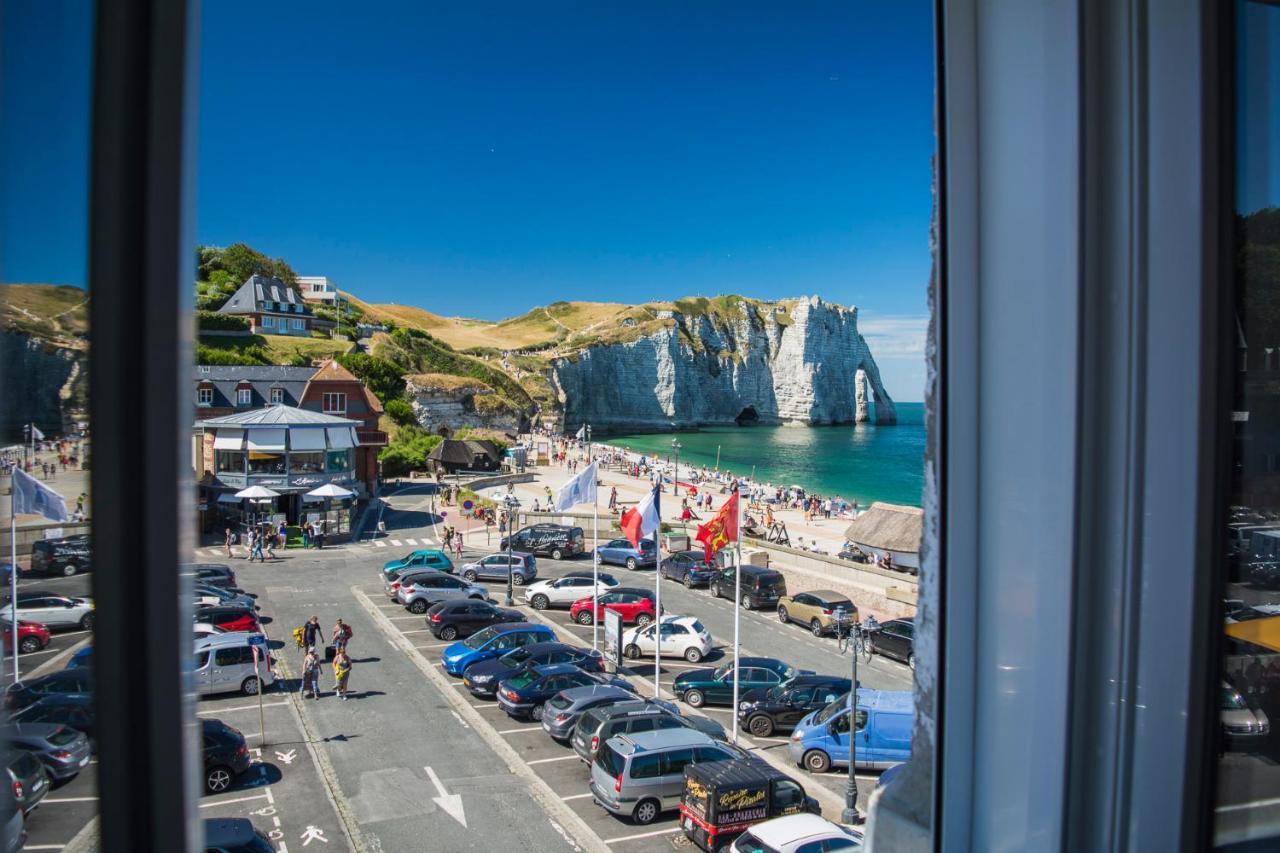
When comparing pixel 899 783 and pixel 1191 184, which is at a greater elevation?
pixel 1191 184

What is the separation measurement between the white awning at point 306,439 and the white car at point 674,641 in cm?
1257

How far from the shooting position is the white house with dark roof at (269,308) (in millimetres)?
45781

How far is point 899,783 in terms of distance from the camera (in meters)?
1.53

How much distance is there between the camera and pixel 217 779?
6.93 m

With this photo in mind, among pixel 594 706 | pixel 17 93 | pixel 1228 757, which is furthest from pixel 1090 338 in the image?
pixel 594 706

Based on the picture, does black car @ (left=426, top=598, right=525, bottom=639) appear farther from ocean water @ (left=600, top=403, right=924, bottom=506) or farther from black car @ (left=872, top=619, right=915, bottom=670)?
ocean water @ (left=600, top=403, right=924, bottom=506)

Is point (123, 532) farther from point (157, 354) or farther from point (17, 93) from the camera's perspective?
point (17, 93)

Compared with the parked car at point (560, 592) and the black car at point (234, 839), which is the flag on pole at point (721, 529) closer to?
the parked car at point (560, 592)

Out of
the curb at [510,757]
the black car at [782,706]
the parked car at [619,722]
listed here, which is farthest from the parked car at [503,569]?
the parked car at [619,722]

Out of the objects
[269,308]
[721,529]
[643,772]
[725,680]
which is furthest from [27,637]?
[269,308]

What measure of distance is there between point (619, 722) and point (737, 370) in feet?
302

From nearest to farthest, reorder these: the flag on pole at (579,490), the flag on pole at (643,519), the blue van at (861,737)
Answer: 1. the blue van at (861,737)
2. the flag on pole at (643,519)
3. the flag on pole at (579,490)

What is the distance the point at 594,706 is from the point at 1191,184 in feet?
27.4

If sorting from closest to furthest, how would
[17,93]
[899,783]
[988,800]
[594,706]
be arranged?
[17,93]
[988,800]
[899,783]
[594,706]
